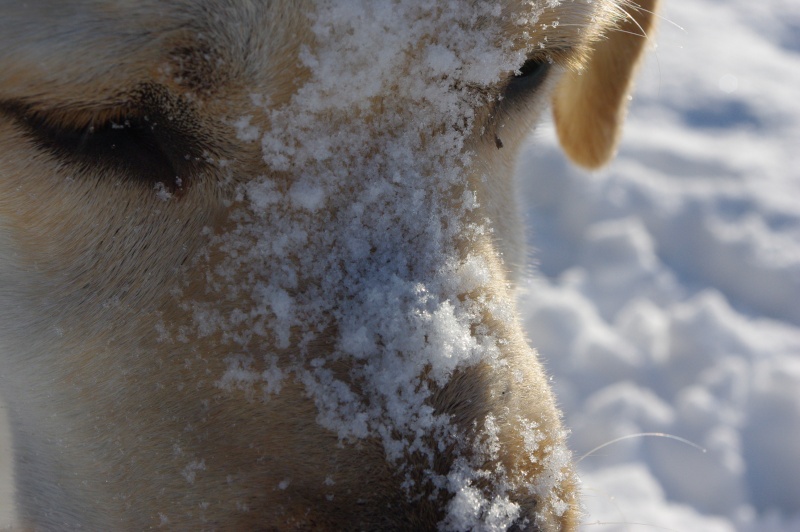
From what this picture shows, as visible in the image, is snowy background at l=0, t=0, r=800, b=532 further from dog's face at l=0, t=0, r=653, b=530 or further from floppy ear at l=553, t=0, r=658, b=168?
dog's face at l=0, t=0, r=653, b=530

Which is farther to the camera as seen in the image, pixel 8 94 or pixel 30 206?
pixel 30 206

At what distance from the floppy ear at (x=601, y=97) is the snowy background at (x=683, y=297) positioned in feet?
0.75

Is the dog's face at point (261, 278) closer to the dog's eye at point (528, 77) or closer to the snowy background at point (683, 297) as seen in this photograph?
the dog's eye at point (528, 77)

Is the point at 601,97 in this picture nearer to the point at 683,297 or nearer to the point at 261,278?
the point at 683,297

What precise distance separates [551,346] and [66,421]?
2693mm

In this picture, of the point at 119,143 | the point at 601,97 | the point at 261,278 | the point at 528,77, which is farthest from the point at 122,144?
the point at 601,97

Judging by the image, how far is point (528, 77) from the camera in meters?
2.23

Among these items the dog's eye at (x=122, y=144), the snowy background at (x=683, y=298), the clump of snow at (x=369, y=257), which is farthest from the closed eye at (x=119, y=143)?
the snowy background at (x=683, y=298)

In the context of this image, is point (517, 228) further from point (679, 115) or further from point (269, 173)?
point (679, 115)

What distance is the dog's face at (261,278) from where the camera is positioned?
1595 mm

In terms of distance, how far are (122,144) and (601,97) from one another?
96.8 inches

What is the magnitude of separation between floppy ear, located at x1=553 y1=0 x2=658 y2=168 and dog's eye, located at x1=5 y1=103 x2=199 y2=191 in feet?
6.38

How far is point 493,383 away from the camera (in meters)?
1.77

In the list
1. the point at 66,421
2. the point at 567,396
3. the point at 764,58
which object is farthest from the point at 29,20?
the point at 764,58
